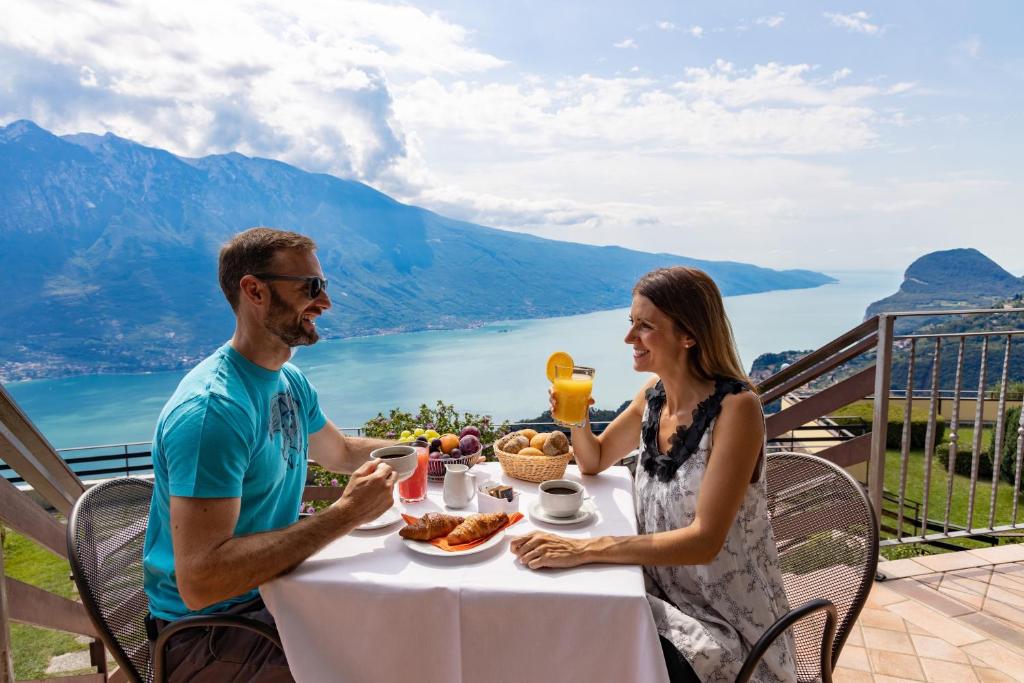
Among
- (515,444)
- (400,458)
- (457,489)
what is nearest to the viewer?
(400,458)

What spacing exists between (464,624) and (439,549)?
0.59 feet

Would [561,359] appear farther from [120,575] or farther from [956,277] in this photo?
[956,277]

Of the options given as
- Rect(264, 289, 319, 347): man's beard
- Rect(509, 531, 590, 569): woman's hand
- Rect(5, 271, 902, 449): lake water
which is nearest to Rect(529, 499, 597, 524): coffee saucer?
Rect(509, 531, 590, 569): woman's hand

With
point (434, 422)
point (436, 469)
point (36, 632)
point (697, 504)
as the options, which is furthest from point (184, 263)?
point (697, 504)

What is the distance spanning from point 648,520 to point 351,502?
2.43 ft

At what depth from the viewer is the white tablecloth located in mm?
1078

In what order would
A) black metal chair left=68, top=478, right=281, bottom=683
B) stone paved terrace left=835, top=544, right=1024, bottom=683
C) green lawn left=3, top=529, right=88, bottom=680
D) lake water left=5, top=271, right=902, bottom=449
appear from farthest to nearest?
lake water left=5, top=271, right=902, bottom=449 < green lawn left=3, top=529, right=88, bottom=680 < stone paved terrace left=835, top=544, right=1024, bottom=683 < black metal chair left=68, top=478, right=281, bottom=683

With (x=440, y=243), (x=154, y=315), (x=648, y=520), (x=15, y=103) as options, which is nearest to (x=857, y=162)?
(x=440, y=243)

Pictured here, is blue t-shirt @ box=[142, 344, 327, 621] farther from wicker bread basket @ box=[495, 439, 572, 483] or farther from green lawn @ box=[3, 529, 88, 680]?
green lawn @ box=[3, 529, 88, 680]

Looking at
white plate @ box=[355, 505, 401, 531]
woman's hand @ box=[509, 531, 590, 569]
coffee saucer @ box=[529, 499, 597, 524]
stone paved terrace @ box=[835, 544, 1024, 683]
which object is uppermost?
woman's hand @ box=[509, 531, 590, 569]

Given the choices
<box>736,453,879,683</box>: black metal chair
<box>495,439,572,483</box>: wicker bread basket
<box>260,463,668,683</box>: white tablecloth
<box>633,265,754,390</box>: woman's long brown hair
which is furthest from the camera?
<box>495,439,572,483</box>: wicker bread basket

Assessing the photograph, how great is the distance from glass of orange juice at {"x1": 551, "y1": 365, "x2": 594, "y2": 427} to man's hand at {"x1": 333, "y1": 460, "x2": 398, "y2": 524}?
579mm

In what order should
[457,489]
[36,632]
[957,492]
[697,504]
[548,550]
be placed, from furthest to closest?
[957,492], [36,632], [457,489], [697,504], [548,550]

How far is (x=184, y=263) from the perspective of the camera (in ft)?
105
